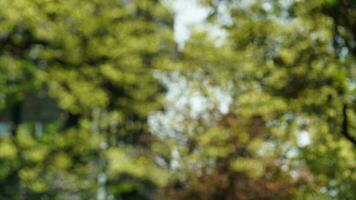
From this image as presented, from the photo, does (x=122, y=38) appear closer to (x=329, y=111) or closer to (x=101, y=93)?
(x=101, y=93)

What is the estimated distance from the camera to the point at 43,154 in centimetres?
1237

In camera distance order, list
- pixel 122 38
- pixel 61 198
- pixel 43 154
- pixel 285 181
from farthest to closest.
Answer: pixel 285 181 → pixel 122 38 → pixel 43 154 → pixel 61 198

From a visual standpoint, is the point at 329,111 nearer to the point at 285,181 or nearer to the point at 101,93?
the point at 101,93

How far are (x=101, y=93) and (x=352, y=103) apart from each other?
7950 millimetres

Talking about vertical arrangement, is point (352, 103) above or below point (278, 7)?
below

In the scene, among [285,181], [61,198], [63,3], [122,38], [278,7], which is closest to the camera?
[278,7]

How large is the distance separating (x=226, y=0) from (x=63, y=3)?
6.17 m

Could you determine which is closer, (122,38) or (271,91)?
(271,91)

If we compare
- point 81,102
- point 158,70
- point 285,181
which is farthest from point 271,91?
point 285,181

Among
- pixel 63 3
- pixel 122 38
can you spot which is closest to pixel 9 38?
pixel 63 3

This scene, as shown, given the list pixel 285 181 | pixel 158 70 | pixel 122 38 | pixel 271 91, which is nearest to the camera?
pixel 271 91

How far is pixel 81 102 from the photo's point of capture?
15305mm

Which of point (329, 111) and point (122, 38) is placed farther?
point (122, 38)

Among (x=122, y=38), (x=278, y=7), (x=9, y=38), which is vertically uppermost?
(x=122, y=38)
